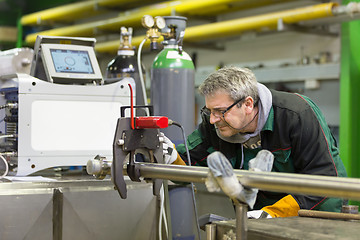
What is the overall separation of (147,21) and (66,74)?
1.79 feet

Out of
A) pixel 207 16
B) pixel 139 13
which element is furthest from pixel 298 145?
pixel 207 16

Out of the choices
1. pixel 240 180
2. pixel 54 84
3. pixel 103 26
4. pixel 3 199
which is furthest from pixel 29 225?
pixel 103 26

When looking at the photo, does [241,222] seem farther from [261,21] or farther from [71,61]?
[261,21]

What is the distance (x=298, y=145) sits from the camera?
1801 mm

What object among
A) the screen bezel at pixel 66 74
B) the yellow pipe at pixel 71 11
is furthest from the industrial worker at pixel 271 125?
the yellow pipe at pixel 71 11

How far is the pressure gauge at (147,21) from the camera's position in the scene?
236cm

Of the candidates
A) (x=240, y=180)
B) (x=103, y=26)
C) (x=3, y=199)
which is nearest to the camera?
(x=240, y=180)

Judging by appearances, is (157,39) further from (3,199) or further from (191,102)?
(3,199)

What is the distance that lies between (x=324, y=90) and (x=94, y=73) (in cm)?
252

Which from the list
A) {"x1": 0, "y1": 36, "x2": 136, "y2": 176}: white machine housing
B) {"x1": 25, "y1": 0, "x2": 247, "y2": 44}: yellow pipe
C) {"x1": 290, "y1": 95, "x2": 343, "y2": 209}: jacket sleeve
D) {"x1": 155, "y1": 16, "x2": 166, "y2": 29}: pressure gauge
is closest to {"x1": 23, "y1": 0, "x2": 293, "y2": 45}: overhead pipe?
{"x1": 25, "y1": 0, "x2": 247, "y2": 44}: yellow pipe

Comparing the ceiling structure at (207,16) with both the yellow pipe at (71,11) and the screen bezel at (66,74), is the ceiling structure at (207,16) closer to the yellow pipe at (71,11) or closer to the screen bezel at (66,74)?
the yellow pipe at (71,11)

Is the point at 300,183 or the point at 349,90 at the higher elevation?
the point at 349,90

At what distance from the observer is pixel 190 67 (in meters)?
2.50

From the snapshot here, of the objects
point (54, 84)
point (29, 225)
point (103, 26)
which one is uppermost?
point (103, 26)
